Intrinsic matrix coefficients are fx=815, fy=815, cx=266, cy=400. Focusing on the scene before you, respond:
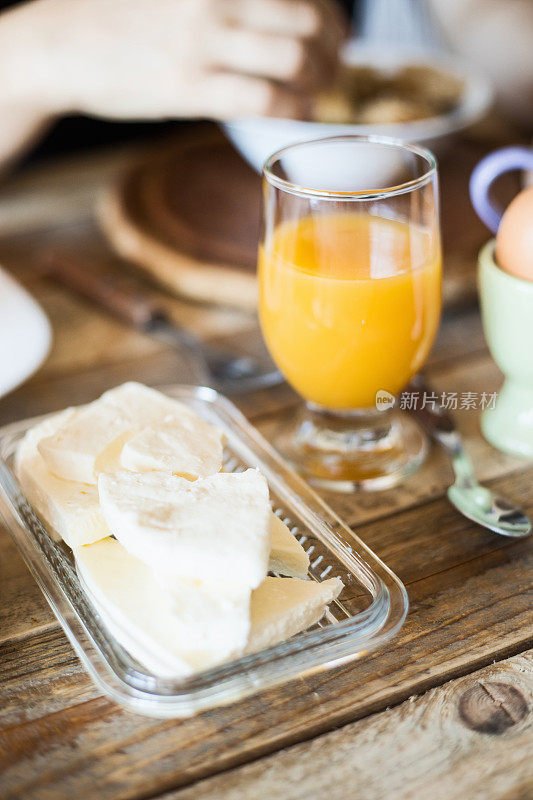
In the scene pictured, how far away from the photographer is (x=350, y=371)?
82cm

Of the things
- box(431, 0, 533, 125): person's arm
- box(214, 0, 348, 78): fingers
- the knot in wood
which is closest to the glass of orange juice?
the knot in wood

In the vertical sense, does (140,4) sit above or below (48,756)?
above

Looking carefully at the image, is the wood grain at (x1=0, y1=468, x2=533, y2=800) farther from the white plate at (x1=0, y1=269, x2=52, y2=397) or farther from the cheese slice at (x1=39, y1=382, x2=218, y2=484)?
the white plate at (x1=0, y1=269, x2=52, y2=397)

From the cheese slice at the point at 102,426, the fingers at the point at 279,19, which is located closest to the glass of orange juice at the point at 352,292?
the cheese slice at the point at 102,426

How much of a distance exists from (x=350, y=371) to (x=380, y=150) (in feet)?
0.77

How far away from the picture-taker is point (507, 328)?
2.70ft

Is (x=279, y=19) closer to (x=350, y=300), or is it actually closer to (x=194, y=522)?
(x=350, y=300)

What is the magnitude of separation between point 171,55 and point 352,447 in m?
0.64

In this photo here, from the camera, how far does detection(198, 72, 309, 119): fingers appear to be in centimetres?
113

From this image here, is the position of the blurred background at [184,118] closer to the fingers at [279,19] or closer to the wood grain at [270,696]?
the fingers at [279,19]

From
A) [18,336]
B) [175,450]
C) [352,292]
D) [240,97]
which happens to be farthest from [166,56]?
[175,450]

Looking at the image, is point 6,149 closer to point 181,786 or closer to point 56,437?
point 56,437

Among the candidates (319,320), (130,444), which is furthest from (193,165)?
(130,444)

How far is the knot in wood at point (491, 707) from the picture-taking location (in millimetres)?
572
